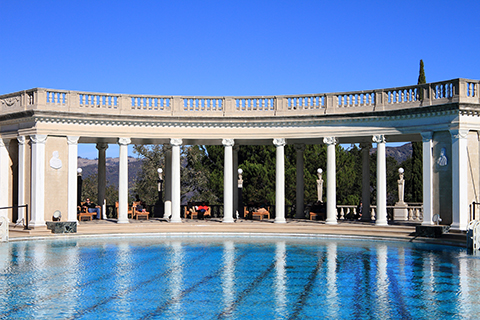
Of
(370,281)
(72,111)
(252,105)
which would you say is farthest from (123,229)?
(370,281)

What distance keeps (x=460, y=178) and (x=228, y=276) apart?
17.6 metres

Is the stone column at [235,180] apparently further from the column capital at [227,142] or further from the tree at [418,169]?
the tree at [418,169]

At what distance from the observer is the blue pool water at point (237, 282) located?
45.5 ft

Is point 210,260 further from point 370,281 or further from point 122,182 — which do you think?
point 122,182

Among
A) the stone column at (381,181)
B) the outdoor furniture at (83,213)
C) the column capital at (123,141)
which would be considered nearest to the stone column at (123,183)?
the column capital at (123,141)

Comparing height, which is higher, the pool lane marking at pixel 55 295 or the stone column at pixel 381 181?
the stone column at pixel 381 181

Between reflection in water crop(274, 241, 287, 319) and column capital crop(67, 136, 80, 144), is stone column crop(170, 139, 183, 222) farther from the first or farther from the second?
reflection in water crop(274, 241, 287, 319)

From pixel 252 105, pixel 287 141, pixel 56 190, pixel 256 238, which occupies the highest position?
pixel 252 105

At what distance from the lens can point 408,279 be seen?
1827cm

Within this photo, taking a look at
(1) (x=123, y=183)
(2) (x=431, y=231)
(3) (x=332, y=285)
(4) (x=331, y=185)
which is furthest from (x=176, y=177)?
(3) (x=332, y=285)

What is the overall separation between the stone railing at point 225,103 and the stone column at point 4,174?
2676 mm

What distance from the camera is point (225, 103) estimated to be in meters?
37.5

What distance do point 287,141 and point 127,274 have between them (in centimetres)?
2247

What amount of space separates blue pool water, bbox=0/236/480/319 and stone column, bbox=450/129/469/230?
10.8ft
